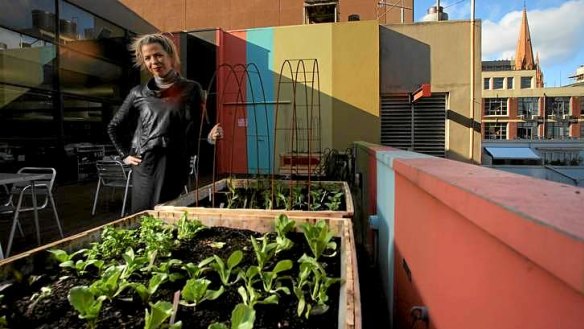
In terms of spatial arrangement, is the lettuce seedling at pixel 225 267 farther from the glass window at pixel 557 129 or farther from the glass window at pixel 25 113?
the glass window at pixel 557 129

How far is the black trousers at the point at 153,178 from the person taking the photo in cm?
238

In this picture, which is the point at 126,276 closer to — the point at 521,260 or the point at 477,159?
the point at 521,260

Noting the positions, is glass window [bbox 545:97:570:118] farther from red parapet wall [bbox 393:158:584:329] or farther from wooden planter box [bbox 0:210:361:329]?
red parapet wall [bbox 393:158:584:329]

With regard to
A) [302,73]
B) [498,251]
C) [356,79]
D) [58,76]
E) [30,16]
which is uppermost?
[30,16]

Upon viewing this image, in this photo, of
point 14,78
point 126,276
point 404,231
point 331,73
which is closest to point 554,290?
point 126,276

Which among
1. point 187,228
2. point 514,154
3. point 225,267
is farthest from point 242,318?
point 514,154

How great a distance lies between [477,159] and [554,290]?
10.2 m

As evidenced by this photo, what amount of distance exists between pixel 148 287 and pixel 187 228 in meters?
0.59

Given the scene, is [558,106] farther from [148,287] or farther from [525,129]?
[148,287]

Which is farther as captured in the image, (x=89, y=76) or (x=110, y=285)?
(x=89, y=76)

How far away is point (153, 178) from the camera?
2396mm

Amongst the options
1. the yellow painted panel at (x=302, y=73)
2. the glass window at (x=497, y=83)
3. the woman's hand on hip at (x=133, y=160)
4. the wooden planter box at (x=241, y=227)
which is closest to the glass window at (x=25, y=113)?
the yellow painted panel at (x=302, y=73)

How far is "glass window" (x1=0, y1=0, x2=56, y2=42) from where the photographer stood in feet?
21.7

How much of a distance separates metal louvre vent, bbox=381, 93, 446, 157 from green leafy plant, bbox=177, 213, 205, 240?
28.5 feet
